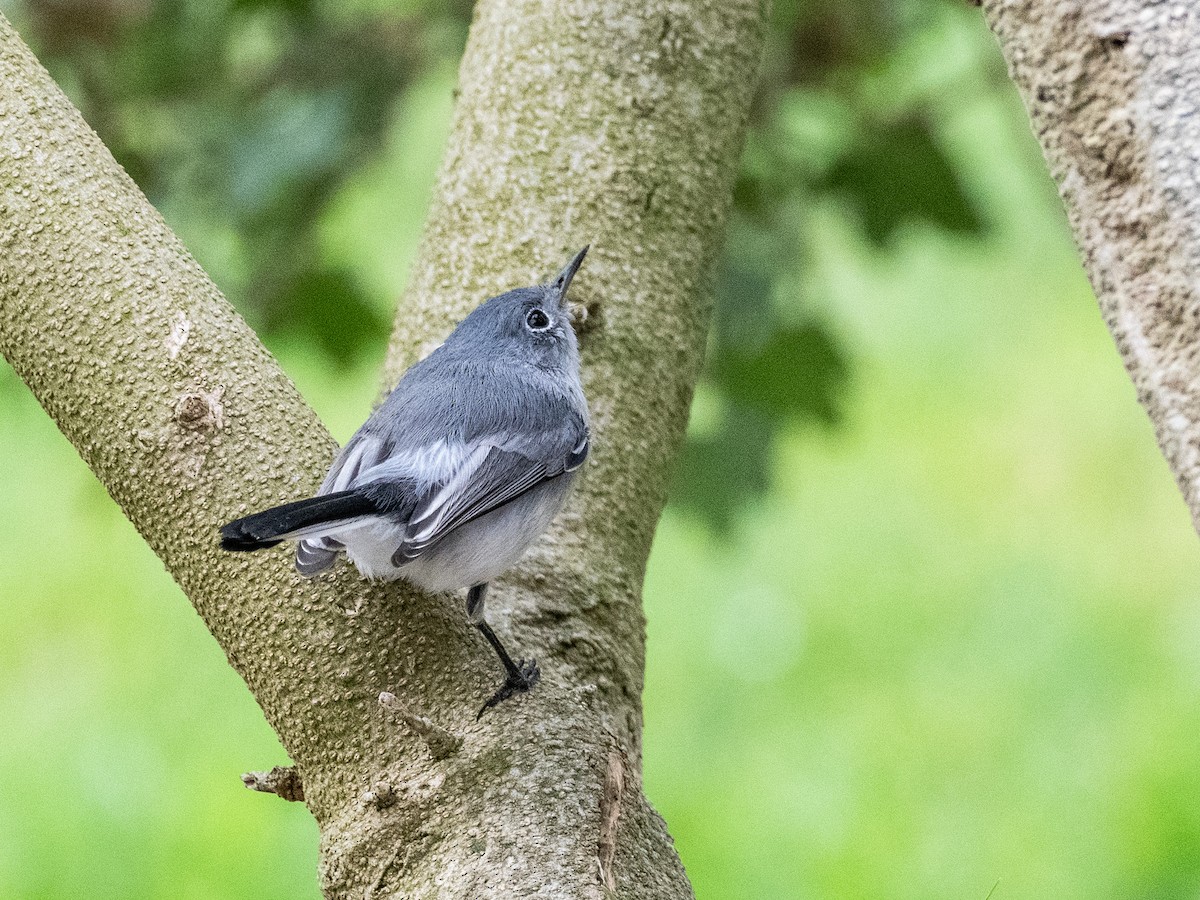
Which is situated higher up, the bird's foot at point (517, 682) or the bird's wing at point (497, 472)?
the bird's wing at point (497, 472)

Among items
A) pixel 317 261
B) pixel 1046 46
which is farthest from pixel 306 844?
pixel 1046 46

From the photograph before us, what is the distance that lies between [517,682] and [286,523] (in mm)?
379

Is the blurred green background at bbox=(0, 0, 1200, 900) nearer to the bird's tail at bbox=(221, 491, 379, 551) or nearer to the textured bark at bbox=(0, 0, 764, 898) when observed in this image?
the textured bark at bbox=(0, 0, 764, 898)

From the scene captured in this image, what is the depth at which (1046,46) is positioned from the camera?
4.63 ft

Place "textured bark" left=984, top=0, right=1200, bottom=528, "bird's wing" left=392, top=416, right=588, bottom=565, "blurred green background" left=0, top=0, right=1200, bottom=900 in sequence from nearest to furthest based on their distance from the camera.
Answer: "textured bark" left=984, top=0, right=1200, bottom=528
"bird's wing" left=392, top=416, right=588, bottom=565
"blurred green background" left=0, top=0, right=1200, bottom=900

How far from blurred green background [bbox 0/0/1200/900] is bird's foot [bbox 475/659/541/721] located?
138 centimetres

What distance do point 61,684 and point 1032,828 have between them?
3.41 meters

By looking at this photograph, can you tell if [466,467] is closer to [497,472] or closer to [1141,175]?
[497,472]

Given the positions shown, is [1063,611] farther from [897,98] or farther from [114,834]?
[114,834]

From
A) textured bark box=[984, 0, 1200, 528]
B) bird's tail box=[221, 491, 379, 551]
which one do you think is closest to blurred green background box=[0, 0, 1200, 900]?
bird's tail box=[221, 491, 379, 551]

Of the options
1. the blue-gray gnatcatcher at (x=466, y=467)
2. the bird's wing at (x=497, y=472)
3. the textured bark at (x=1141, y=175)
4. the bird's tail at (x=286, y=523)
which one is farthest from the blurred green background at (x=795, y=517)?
the textured bark at (x=1141, y=175)

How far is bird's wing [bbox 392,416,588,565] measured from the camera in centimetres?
203

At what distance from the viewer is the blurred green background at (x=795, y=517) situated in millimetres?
3186

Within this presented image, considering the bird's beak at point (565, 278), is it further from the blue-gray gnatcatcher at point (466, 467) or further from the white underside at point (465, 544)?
the white underside at point (465, 544)
